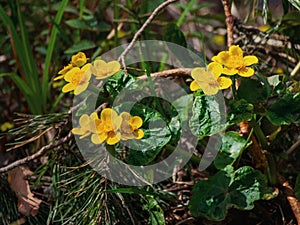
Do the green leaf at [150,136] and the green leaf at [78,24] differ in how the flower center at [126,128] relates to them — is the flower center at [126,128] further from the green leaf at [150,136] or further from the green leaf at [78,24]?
the green leaf at [78,24]

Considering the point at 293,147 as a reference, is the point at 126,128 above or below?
above

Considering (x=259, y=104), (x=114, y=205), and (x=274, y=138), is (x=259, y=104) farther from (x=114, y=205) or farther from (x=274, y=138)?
(x=114, y=205)

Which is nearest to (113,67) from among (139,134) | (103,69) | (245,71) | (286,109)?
(103,69)

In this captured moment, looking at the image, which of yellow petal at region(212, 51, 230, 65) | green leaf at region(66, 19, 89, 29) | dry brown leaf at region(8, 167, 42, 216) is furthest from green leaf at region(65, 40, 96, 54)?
yellow petal at region(212, 51, 230, 65)

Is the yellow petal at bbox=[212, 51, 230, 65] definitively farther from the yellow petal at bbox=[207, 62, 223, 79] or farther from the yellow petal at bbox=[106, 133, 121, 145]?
the yellow petal at bbox=[106, 133, 121, 145]

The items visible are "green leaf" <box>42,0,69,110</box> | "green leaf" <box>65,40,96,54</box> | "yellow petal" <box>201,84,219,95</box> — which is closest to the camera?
"yellow petal" <box>201,84,219,95</box>

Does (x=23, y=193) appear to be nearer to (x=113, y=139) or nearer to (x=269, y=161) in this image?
(x=113, y=139)

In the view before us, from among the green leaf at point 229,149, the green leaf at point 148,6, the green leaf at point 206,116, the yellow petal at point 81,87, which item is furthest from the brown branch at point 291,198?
the green leaf at point 148,6
